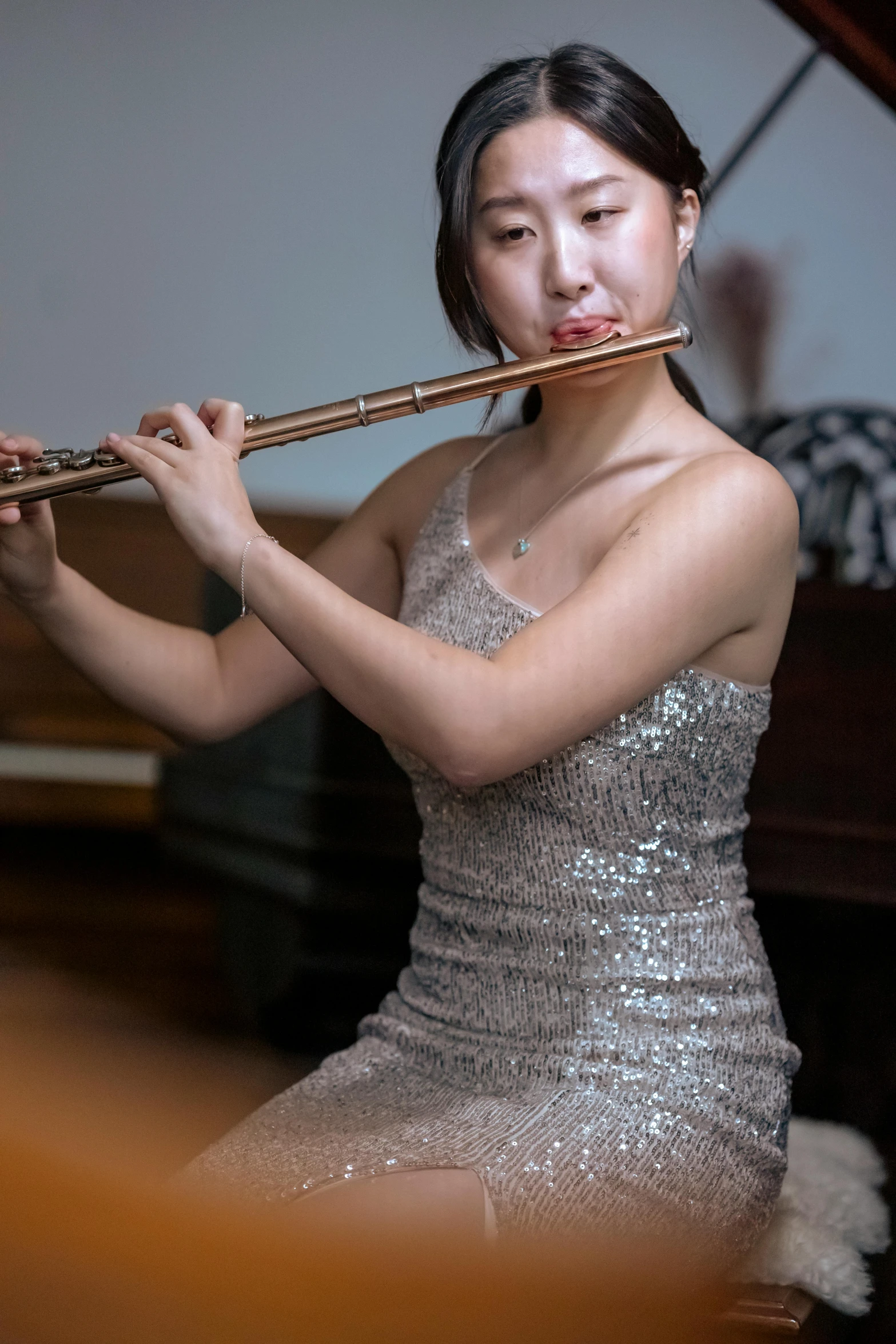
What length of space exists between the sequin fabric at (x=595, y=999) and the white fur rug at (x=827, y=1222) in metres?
0.10

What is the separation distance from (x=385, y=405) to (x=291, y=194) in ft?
5.98

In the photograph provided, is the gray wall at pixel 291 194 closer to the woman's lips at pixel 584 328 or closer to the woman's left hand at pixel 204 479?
the woman's lips at pixel 584 328

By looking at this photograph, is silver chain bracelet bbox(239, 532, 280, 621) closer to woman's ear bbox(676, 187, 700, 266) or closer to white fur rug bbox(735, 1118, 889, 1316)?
woman's ear bbox(676, 187, 700, 266)

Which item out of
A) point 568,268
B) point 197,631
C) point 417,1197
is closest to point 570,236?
point 568,268

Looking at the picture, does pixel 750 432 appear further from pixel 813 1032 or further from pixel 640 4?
pixel 640 4

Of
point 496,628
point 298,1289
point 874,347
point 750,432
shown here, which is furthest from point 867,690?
point 298,1289

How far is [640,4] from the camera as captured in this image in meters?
2.45

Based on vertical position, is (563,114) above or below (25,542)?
above

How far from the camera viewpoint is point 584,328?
1.04 m

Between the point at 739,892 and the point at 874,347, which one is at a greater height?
the point at 874,347

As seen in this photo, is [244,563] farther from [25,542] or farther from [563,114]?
[563,114]

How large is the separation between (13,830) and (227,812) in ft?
2.08

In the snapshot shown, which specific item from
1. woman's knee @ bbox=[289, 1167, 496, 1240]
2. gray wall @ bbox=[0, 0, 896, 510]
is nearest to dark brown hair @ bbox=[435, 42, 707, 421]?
woman's knee @ bbox=[289, 1167, 496, 1240]

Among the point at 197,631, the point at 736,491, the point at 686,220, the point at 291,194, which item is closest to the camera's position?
the point at 736,491
